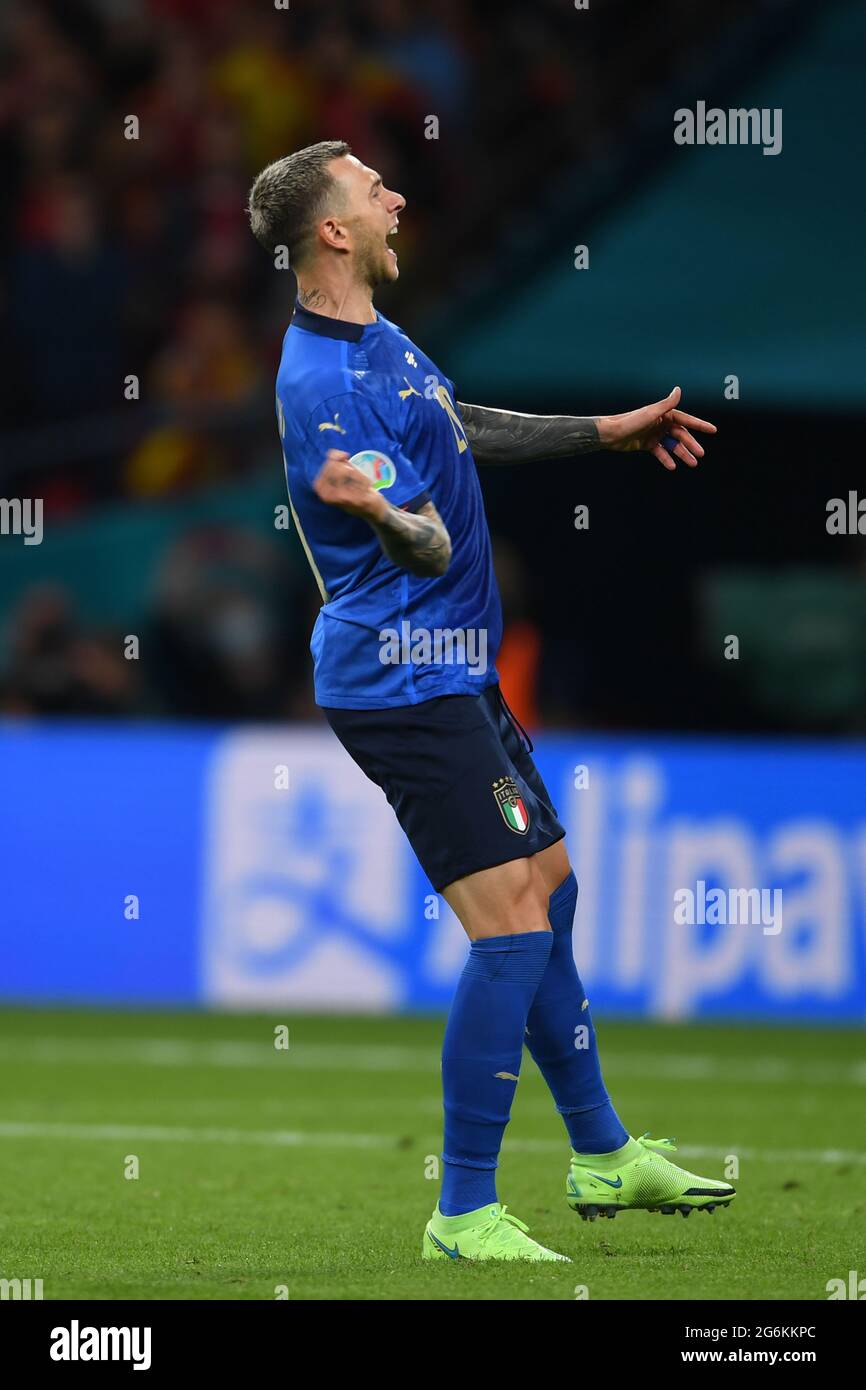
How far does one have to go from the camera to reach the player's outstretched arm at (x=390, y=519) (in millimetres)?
4555

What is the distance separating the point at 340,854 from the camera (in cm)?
1079

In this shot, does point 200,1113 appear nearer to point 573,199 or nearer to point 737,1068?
point 737,1068

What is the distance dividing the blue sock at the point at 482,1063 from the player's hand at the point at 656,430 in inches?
49.5

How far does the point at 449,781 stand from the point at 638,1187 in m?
1.08

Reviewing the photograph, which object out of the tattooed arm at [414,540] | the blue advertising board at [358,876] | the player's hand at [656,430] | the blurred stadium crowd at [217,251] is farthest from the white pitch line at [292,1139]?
the blurred stadium crowd at [217,251]

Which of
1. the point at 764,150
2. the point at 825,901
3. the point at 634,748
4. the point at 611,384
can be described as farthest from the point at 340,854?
the point at 764,150

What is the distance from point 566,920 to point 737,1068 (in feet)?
14.2

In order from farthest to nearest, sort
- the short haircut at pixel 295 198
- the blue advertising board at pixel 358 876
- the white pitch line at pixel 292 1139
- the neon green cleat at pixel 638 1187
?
the blue advertising board at pixel 358 876
the white pitch line at pixel 292 1139
the neon green cleat at pixel 638 1187
the short haircut at pixel 295 198

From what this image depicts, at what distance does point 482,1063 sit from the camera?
4980 millimetres

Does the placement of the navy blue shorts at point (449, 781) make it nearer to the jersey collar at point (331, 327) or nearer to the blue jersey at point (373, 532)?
the blue jersey at point (373, 532)

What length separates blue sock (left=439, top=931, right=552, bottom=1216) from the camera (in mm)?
4980

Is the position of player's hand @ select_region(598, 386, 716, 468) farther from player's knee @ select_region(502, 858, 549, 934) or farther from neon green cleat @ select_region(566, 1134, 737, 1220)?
neon green cleat @ select_region(566, 1134, 737, 1220)

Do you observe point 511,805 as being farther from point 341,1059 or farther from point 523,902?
point 341,1059

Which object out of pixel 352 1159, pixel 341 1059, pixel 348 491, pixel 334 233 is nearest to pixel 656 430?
pixel 334 233
